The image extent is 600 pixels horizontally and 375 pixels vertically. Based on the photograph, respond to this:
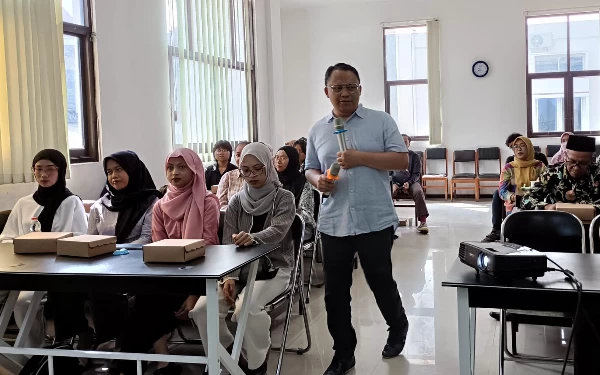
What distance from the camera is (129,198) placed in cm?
310

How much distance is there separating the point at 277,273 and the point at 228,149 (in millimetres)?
3237

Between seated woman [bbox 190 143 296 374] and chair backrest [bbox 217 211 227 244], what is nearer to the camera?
seated woman [bbox 190 143 296 374]

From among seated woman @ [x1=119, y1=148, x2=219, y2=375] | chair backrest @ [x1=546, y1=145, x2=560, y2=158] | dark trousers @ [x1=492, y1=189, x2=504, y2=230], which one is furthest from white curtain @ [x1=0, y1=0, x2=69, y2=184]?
chair backrest @ [x1=546, y1=145, x2=560, y2=158]

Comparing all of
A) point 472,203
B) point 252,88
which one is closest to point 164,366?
point 252,88

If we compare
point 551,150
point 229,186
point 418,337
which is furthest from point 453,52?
point 418,337

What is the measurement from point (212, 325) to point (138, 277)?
1.01ft

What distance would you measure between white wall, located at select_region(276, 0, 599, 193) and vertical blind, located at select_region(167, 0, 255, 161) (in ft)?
7.90

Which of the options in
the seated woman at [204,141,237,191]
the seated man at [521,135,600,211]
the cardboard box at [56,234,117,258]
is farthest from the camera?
the seated woman at [204,141,237,191]

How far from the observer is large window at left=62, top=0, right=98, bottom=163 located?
16.2ft

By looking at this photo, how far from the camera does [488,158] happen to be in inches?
389

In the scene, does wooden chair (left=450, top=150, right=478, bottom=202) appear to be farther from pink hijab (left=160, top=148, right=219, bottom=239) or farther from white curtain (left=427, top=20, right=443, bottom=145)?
pink hijab (left=160, top=148, right=219, bottom=239)

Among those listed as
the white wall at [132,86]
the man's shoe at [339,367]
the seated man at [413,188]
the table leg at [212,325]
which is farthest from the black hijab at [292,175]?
the table leg at [212,325]

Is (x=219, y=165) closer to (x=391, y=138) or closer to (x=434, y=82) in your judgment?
(x=391, y=138)

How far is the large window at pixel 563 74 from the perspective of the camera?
9.67 metres
